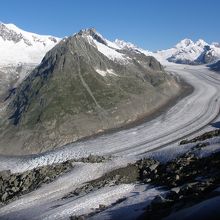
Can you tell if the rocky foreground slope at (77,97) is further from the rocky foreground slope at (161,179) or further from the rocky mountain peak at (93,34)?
the rocky foreground slope at (161,179)

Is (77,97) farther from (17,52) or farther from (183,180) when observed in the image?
(17,52)

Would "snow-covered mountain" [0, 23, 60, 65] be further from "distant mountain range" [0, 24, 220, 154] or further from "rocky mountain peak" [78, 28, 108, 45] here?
"distant mountain range" [0, 24, 220, 154]

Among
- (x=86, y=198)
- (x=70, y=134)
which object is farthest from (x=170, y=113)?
(x=86, y=198)

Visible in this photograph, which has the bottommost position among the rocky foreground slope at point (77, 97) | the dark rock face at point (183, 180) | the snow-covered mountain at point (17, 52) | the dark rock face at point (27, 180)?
the dark rock face at point (183, 180)

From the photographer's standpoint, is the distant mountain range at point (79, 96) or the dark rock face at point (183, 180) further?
the distant mountain range at point (79, 96)

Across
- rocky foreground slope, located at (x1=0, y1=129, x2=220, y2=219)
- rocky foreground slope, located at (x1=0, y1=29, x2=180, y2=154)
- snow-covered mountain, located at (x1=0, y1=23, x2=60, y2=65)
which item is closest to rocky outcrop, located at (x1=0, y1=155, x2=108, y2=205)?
rocky foreground slope, located at (x1=0, y1=129, x2=220, y2=219)

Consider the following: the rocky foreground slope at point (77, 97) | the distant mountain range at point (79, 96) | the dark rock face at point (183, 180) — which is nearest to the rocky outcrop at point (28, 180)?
the dark rock face at point (183, 180)

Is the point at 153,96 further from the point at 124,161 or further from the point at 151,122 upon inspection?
the point at 124,161
